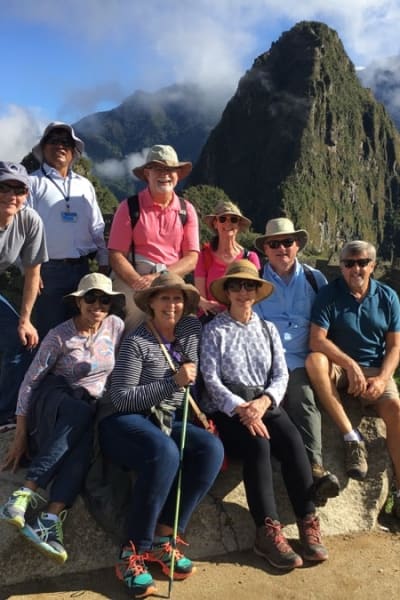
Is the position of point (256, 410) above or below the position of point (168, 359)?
below

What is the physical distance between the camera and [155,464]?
3873 mm

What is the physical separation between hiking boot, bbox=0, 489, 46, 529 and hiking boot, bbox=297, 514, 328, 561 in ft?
6.11

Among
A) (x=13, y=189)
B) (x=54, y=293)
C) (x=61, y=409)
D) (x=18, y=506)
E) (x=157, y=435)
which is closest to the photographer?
(x=18, y=506)

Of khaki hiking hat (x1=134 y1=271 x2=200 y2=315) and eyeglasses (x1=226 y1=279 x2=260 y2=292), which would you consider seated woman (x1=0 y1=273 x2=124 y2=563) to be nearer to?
khaki hiking hat (x1=134 y1=271 x2=200 y2=315)

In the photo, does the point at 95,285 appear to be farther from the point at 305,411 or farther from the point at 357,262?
the point at 357,262

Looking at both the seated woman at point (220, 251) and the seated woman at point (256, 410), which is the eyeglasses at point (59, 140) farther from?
the seated woman at point (256, 410)

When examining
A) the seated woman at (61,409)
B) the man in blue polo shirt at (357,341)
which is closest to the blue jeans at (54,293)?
the seated woman at (61,409)

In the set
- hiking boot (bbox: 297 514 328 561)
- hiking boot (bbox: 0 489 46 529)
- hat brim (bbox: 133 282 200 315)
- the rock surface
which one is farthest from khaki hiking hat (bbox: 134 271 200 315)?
hiking boot (bbox: 297 514 328 561)

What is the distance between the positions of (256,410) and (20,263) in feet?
7.66

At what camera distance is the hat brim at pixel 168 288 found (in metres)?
4.40

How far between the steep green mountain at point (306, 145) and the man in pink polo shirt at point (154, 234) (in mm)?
97602

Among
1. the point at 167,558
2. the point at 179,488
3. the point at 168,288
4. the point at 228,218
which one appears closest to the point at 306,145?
the point at 228,218

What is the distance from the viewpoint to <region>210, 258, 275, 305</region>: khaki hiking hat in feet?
15.4

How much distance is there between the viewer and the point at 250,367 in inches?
179
